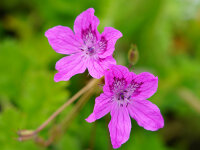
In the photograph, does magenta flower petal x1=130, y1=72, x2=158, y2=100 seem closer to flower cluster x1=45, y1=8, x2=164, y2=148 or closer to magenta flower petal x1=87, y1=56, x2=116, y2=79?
flower cluster x1=45, y1=8, x2=164, y2=148

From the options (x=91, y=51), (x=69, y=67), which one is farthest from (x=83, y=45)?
(x=69, y=67)

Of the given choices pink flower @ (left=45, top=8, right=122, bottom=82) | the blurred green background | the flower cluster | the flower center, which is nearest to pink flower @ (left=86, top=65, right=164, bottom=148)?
the flower cluster

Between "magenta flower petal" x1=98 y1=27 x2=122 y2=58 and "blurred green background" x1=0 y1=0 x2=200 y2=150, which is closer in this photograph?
"magenta flower petal" x1=98 y1=27 x2=122 y2=58

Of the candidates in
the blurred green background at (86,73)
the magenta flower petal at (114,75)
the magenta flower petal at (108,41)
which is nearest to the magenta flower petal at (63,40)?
the magenta flower petal at (108,41)

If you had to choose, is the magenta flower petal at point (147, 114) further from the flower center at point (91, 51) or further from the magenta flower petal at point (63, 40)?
the magenta flower petal at point (63, 40)

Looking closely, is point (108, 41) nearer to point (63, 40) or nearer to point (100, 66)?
point (100, 66)

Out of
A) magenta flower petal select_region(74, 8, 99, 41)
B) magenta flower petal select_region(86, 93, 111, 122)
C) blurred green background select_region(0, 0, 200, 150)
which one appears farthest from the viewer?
blurred green background select_region(0, 0, 200, 150)

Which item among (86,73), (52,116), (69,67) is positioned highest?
(69,67)
